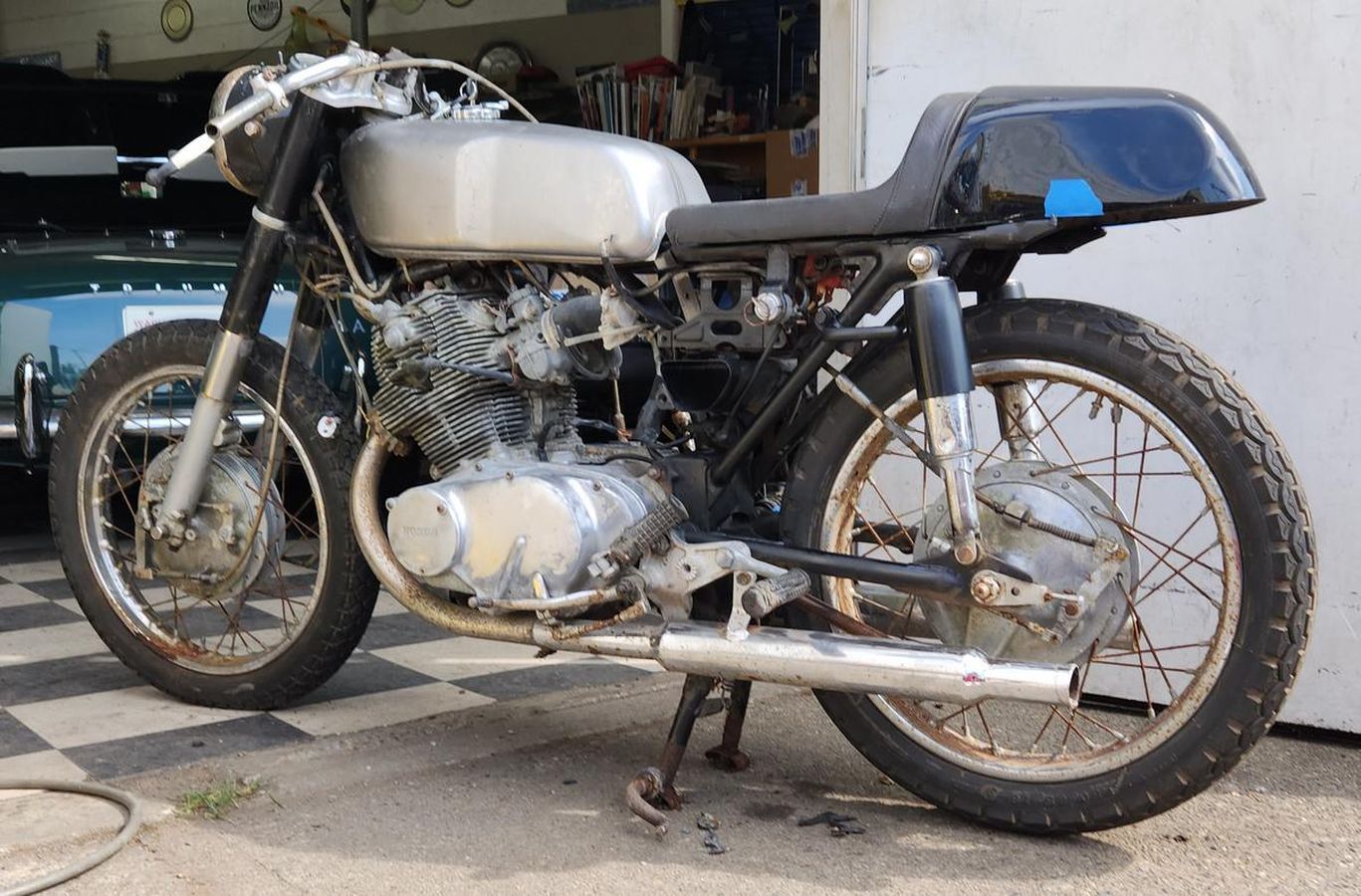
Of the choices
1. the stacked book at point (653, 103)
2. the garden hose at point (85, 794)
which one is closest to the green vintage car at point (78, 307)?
the garden hose at point (85, 794)

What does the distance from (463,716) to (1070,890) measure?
Answer: 141 centimetres

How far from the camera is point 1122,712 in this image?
10.9ft

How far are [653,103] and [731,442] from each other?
5000 mm

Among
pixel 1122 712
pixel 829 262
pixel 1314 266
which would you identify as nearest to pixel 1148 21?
pixel 1314 266

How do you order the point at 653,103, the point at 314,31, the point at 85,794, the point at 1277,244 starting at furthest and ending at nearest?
the point at 314,31, the point at 653,103, the point at 1277,244, the point at 85,794

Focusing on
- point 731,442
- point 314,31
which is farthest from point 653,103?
point 731,442

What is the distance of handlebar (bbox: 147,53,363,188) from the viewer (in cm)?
280

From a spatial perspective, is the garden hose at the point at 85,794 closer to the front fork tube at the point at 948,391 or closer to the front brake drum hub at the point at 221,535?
the front brake drum hub at the point at 221,535

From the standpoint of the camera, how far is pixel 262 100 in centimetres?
282

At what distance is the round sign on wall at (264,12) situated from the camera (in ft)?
37.0

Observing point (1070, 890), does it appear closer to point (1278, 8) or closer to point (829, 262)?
point (829, 262)

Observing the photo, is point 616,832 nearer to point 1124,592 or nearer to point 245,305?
point 1124,592

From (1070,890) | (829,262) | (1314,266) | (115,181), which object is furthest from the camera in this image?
(115,181)

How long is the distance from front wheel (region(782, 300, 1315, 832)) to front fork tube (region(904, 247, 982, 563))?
10cm
